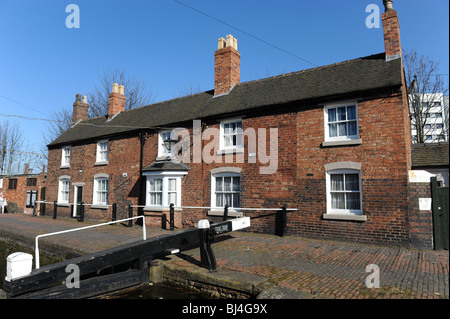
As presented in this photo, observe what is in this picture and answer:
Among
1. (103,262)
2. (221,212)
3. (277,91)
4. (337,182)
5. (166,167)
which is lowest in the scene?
(103,262)

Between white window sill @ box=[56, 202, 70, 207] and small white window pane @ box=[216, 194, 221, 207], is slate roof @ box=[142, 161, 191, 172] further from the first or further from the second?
white window sill @ box=[56, 202, 70, 207]

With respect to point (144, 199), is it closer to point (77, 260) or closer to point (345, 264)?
point (77, 260)

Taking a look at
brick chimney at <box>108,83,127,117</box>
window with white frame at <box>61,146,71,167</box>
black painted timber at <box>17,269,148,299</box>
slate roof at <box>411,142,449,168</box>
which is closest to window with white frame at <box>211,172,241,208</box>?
black painted timber at <box>17,269,148,299</box>

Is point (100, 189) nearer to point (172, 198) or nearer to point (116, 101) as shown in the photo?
point (172, 198)

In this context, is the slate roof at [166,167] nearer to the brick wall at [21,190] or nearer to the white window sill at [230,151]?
the white window sill at [230,151]

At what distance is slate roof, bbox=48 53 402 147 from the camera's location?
9.48m

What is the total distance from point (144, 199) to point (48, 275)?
9.08 m

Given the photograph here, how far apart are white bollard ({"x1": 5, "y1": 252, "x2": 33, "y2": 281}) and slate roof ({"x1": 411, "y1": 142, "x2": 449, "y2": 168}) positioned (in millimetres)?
11878

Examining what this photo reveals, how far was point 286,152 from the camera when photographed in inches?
407

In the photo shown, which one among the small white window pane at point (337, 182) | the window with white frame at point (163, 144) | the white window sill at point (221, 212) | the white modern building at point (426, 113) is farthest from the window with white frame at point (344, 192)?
the white modern building at point (426, 113)

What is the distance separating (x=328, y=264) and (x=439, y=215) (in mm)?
4110

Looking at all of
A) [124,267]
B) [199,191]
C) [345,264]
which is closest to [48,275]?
[124,267]

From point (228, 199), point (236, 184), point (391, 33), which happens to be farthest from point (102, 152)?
point (391, 33)

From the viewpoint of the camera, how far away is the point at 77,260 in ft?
17.3
